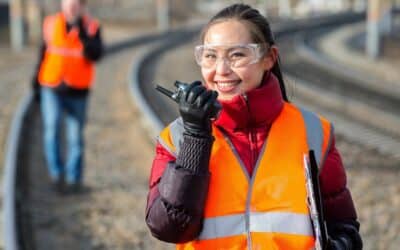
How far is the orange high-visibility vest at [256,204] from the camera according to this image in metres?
2.48

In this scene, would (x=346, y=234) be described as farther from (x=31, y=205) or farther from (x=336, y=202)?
(x=31, y=205)

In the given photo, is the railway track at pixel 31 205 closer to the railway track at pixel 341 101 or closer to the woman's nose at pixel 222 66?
the railway track at pixel 341 101

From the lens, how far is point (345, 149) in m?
9.47

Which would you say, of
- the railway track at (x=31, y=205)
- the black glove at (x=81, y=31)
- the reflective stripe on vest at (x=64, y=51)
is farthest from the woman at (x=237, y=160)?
the reflective stripe on vest at (x=64, y=51)

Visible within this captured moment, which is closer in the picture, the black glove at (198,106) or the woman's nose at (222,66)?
the black glove at (198,106)

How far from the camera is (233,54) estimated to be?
8.40 ft

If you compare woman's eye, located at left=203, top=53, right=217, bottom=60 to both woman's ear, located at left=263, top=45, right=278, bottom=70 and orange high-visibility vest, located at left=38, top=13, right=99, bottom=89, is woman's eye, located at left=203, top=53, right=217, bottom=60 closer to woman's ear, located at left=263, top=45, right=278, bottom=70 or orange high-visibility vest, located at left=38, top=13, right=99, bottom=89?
woman's ear, located at left=263, top=45, right=278, bottom=70

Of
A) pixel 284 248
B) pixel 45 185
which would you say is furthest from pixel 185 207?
pixel 45 185

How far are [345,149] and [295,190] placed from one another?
7110 millimetres

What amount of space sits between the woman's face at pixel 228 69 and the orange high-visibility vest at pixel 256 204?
171 millimetres

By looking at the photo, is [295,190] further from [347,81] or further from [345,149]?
[347,81]

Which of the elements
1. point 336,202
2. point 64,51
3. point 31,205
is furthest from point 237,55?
point 64,51

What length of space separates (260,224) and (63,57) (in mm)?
5281

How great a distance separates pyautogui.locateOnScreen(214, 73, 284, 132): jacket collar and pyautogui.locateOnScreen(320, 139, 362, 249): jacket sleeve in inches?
9.9
